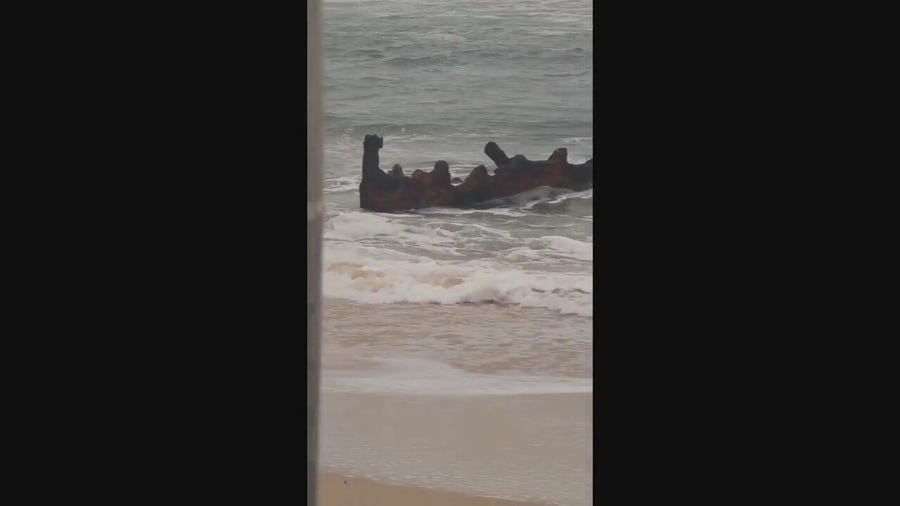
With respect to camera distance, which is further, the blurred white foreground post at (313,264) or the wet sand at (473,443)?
the blurred white foreground post at (313,264)

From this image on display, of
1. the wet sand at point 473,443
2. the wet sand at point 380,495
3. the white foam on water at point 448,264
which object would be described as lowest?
the wet sand at point 380,495

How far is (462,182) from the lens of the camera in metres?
4.05

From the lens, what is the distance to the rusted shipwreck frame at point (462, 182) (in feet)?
13.1

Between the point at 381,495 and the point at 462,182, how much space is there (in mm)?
1034

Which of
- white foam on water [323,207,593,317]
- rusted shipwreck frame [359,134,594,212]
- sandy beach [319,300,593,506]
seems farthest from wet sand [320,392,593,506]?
rusted shipwreck frame [359,134,594,212]

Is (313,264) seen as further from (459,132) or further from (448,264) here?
(459,132)

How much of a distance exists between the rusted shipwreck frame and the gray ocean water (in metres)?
0.03

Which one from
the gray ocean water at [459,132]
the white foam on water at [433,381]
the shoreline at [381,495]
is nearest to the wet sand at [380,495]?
the shoreline at [381,495]

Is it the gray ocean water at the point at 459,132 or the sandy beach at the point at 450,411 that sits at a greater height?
the gray ocean water at the point at 459,132

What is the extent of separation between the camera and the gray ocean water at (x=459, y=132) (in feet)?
13.1

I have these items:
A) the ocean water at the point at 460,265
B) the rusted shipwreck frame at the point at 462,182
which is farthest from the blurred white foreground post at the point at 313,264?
the rusted shipwreck frame at the point at 462,182

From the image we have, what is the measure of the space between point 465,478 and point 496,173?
0.97 metres

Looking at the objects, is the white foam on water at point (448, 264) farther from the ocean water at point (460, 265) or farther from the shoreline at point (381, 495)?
the shoreline at point (381, 495)

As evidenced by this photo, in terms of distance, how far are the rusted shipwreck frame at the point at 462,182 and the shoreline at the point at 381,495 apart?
2.89 ft
